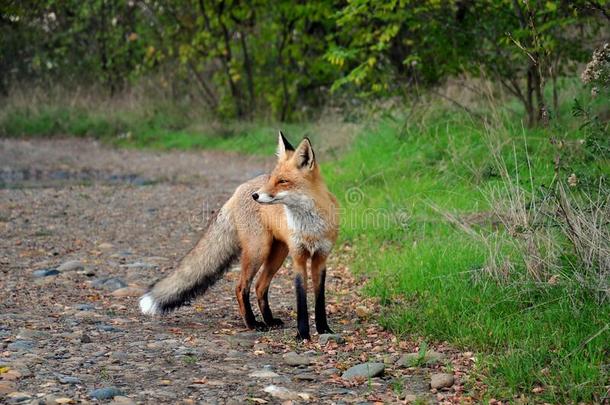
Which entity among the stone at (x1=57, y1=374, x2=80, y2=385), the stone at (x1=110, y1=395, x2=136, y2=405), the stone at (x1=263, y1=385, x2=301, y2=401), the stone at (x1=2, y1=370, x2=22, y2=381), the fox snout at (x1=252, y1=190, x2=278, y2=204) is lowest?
the stone at (x1=263, y1=385, x2=301, y2=401)

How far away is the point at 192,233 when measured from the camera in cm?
918

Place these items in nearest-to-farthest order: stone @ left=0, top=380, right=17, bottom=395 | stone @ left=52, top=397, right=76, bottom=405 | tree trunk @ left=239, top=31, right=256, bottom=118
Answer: stone @ left=52, top=397, right=76, bottom=405, stone @ left=0, top=380, right=17, bottom=395, tree trunk @ left=239, top=31, right=256, bottom=118

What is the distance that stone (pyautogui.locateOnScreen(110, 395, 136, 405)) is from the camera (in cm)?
380

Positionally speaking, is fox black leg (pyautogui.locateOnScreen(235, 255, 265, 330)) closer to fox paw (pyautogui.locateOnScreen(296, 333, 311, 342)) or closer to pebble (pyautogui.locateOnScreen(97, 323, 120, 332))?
fox paw (pyautogui.locateOnScreen(296, 333, 311, 342))

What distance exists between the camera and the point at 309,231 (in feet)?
17.1

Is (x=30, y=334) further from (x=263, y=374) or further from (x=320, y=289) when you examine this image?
(x=320, y=289)

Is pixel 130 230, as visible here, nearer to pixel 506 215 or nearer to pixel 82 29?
pixel 506 215

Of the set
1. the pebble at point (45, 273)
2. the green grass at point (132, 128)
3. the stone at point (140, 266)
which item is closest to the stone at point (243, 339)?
the stone at point (140, 266)

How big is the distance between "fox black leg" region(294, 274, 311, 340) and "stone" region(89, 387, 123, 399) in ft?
4.83

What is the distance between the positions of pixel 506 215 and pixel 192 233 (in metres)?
4.43

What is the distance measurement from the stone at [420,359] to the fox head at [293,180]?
125cm

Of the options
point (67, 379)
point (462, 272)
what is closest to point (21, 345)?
point (67, 379)

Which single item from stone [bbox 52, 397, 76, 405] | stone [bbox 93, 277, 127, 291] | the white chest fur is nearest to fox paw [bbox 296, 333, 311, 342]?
the white chest fur

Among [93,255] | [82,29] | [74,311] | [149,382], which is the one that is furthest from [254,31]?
[149,382]
